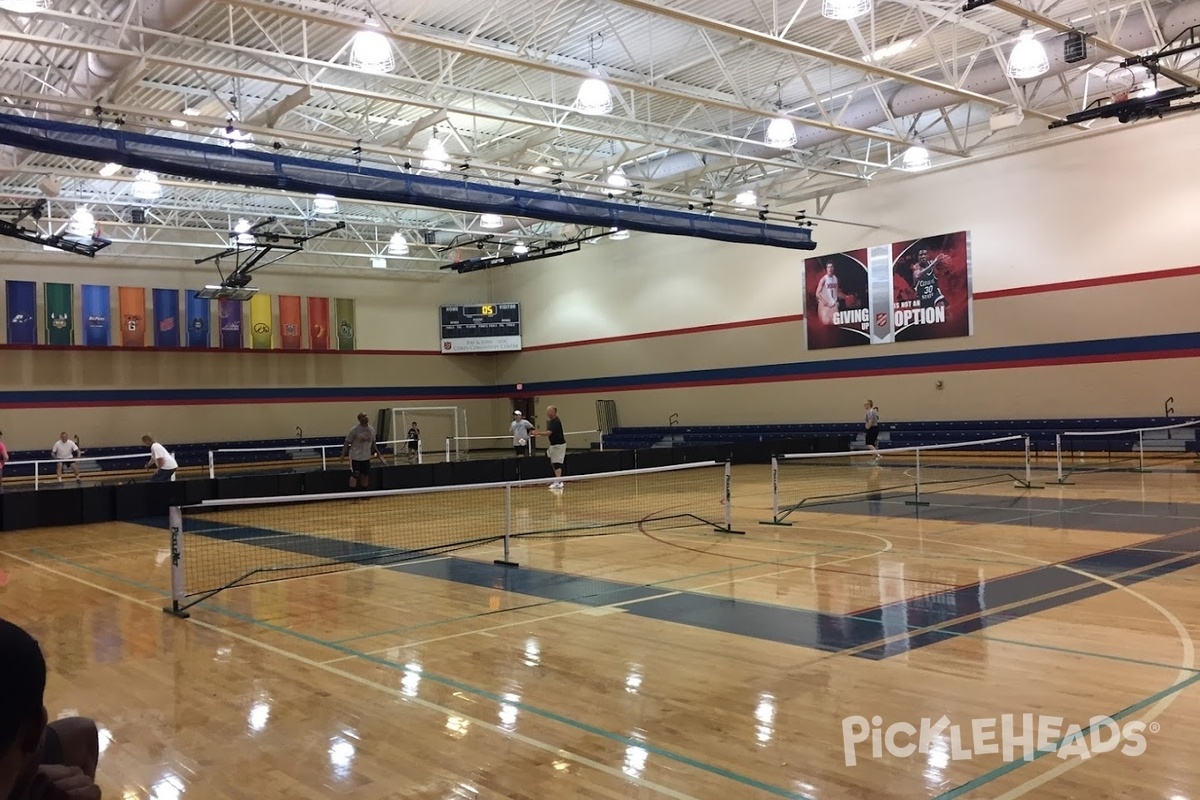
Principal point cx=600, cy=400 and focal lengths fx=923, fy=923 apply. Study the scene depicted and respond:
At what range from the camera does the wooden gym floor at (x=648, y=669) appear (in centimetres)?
461

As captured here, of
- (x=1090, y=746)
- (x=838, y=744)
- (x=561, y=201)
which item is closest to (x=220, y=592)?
(x=838, y=744)

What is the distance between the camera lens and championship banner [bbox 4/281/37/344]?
30.4 m

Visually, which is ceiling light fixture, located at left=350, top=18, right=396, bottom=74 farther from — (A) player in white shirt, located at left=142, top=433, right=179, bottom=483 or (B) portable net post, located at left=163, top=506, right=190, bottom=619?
(A) player in white shirt, located at left=142, top=433, right=179, bottom=483

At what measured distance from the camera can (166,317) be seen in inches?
1321

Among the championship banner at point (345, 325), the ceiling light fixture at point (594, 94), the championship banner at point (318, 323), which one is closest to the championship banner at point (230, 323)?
the championship banner at point (318, 323)

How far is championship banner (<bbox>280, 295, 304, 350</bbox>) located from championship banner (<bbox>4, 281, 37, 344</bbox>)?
8.27 m

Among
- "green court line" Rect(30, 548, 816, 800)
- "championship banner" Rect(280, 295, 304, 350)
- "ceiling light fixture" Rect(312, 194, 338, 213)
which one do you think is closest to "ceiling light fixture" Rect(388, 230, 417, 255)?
"ceiling light fixture" Rect(312, 194, 338, 213)

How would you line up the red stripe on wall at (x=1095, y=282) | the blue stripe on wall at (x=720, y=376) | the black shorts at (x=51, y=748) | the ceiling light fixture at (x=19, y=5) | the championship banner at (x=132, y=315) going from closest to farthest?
1. the black shorts at (x=51, y=748)
2. the ceiling light fixture at (x=19, y=5)
3. the red stripe on wall at (x=1095, y=282)
4. the blue stripe on wall at (x=720, y=376)
5. the championship banner at (x=132, y=315)

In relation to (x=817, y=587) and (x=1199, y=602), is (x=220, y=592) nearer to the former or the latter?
(x=817, y=587)

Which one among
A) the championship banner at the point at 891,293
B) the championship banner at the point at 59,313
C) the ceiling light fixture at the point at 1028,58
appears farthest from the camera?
the championship banner at the point at 59,313

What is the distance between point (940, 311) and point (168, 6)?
21.3 metres

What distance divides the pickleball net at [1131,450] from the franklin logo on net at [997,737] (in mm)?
16657

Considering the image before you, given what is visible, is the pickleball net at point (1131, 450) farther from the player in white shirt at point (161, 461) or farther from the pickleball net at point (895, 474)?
the player in white shirt at point (161, 461)

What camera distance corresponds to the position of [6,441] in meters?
30.4
